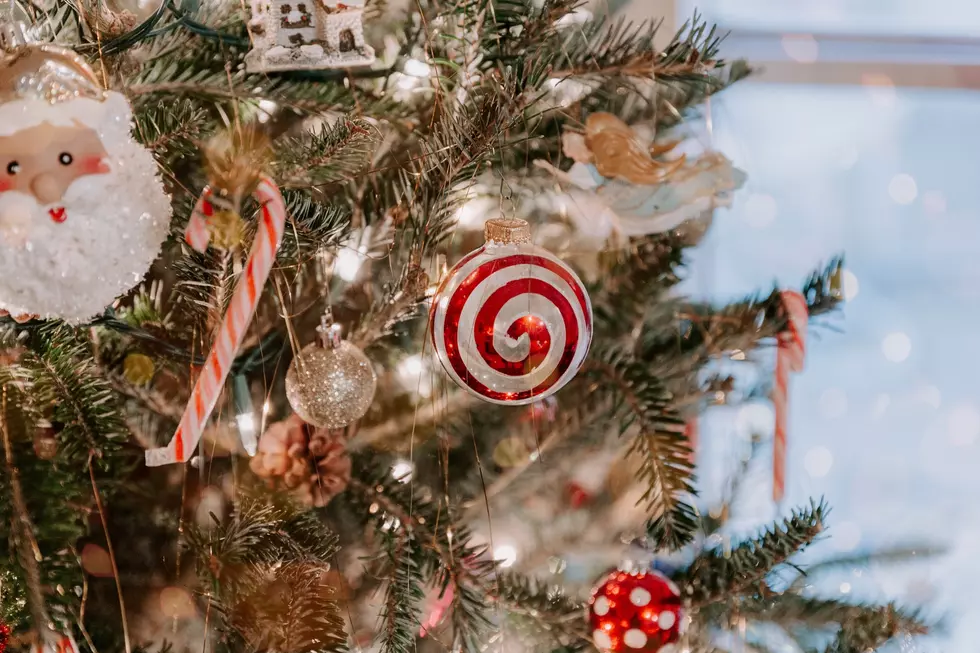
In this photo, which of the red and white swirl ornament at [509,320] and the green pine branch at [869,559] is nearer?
the red and white swirl ornament at [509,320]

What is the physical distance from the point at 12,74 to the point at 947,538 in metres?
1.18

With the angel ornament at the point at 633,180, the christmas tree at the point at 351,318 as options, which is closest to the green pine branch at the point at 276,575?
the christmas tree at the point at 351,318

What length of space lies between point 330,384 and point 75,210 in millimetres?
213

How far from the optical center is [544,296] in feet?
1.72

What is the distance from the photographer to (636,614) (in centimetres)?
64

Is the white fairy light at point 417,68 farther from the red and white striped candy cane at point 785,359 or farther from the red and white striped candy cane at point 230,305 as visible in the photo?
the red and white striped candy cane at point 785,359

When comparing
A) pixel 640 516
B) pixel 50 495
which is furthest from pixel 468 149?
pixel 640 516

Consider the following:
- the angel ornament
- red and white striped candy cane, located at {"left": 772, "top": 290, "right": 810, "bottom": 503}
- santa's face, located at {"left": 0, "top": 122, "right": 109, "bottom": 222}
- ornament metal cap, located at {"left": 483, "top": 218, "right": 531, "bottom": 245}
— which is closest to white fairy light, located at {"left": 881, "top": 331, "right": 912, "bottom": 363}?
red and white striped candy cane, located at {"left": 772, "top": 290, "right": 810, "bottom": 503}

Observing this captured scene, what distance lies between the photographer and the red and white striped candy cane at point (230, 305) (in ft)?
1.73

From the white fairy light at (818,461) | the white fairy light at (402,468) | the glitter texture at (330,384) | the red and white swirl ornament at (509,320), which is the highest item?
the red and white swirl ornament at (509,320)

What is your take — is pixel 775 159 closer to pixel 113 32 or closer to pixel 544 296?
pixel 544 296

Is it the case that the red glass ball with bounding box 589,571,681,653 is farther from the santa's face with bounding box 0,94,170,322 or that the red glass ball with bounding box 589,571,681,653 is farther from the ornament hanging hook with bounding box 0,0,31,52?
the ornament hanging hook with bounding box 0,0,31,52

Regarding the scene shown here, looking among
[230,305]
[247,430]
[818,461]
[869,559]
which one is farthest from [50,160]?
[818,461]

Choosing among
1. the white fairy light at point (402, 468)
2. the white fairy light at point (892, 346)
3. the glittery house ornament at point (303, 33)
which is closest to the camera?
the glittery house ornament at point (303, 33)
